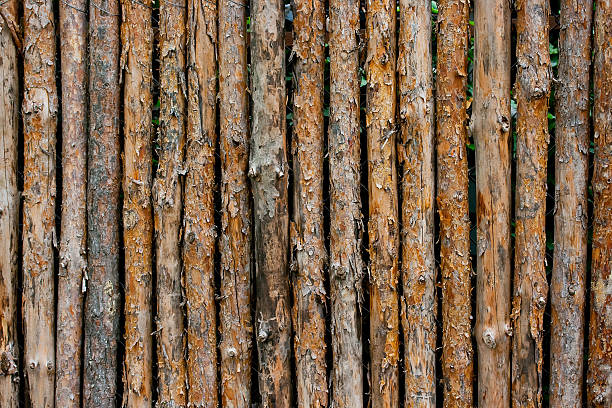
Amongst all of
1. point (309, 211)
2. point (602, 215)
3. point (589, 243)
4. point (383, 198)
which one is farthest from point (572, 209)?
point (309, 211)

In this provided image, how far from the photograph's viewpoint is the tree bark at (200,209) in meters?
2.50

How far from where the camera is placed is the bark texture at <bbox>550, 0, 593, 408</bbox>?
2.37 metres

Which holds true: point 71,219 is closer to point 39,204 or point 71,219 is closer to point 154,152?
point 39,204

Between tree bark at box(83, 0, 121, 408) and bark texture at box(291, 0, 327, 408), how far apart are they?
0.90m

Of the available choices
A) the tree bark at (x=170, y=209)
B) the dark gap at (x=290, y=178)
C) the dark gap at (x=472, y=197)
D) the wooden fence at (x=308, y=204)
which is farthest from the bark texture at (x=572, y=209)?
the tree bark at (x=170, y=209)

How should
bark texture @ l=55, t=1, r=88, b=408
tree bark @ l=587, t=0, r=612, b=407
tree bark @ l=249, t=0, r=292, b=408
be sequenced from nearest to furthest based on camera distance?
1. tree bark @ l=587, t=0, r=612, b=407
2. tree bark @ l=249, t=0, r=292, b=408
3. bark texture @ l=55, t=1, r=88, b=408

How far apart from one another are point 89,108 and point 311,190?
3.81 ft

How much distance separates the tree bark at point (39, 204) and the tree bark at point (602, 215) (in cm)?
255

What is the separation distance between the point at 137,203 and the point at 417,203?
4.34ft

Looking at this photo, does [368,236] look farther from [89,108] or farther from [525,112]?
[89,108]

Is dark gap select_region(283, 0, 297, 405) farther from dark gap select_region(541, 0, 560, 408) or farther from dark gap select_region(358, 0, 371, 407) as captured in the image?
dark gap select_region(541, 0, 560, 408)

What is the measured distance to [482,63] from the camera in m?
2.41

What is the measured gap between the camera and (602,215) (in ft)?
7.76

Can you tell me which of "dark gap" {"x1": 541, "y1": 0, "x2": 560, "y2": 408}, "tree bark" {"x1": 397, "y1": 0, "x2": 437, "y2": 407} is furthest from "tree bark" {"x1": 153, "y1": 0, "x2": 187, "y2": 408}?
"dark gap" {"x1": 541, "y1": 0, "x2": 560, "y2": 408}
